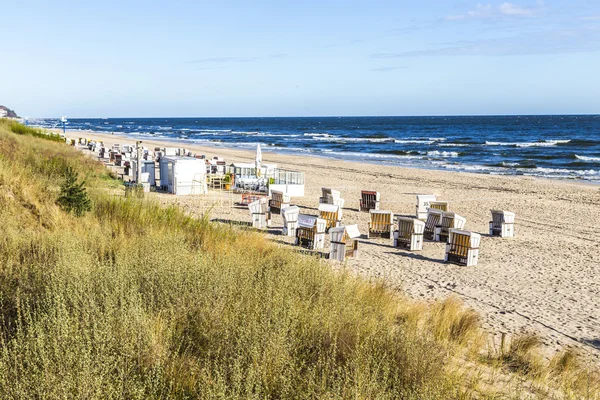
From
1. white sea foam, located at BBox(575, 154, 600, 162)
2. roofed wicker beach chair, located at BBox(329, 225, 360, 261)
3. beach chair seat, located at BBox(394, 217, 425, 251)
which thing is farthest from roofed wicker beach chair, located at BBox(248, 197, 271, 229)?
white sea foam, located at BBox(575, 154, 600, 162)

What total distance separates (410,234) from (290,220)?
109 inches

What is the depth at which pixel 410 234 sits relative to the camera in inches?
480

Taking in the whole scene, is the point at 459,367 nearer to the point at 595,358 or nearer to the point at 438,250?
the point at 595,358

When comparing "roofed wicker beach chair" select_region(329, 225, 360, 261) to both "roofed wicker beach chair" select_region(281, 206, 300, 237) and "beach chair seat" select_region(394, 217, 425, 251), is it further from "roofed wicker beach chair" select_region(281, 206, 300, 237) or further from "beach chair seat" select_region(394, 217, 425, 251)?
"roofed wicker beach chair" select_region(281, 206, 300, 237)

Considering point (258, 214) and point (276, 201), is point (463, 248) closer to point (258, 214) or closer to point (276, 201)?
point (258, 214)

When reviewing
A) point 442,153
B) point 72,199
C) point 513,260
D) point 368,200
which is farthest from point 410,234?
point 442,153

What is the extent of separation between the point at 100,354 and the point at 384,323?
7.78ft

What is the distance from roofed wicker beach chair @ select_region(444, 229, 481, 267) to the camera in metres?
11.0

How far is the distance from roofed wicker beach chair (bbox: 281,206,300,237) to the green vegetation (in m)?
5.30

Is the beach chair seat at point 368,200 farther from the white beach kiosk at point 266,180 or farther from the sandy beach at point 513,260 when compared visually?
the white beach kiosk at point 266,180

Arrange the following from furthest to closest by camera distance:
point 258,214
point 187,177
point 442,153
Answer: point 442,153 < point 187,177 < point 258,214

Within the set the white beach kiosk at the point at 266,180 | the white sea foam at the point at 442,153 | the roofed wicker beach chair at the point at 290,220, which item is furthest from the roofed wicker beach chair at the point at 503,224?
the white sea foam at the point at 442,153

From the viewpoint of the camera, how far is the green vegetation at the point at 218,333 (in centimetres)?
367

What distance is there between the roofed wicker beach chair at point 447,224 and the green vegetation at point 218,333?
587 centimetres
